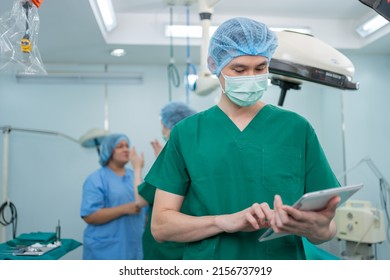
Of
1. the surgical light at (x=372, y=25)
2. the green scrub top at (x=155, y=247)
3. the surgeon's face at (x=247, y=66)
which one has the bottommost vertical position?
the green scrub top at (x=155, y=247)

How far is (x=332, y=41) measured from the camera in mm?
1914

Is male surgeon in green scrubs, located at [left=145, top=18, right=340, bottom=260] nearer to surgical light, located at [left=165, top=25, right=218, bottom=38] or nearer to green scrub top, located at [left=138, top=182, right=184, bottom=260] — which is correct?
green scrub top, located at [left=138, top=182, right=184, bottom=260]

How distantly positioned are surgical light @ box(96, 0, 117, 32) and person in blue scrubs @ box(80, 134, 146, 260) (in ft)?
2.28

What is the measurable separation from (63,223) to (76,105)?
90cm

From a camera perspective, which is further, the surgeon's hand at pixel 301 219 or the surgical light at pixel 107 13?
the surgical light at pixel 107 13

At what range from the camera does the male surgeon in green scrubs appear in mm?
985

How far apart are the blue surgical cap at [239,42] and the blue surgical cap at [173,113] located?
871 mm

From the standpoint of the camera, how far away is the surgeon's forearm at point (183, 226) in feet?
3.02

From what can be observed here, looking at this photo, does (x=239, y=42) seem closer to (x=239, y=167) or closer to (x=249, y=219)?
(x=239, y=167)

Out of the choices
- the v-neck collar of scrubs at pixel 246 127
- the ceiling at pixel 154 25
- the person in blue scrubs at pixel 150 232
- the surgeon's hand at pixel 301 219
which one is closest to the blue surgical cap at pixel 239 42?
the v-neck collar of scrubs at pixel 246 127

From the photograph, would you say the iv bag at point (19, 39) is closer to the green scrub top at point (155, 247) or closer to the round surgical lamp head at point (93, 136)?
the green scrub top at point (155, 247)

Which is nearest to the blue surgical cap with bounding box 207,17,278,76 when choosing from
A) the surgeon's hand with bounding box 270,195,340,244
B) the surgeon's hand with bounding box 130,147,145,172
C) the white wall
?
the surgeon's hand with bounding box 270,195,340,244
